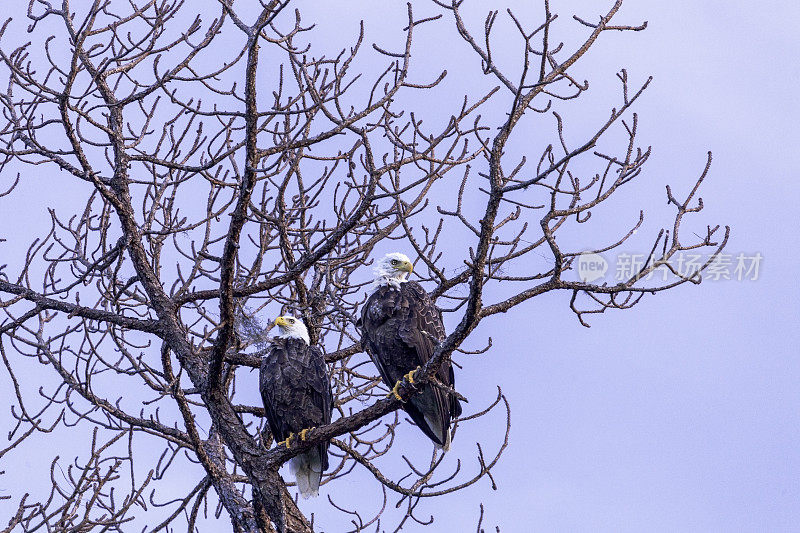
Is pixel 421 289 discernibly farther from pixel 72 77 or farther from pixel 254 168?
pixel 72 77

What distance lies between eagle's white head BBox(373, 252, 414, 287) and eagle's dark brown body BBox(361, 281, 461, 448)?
10cm

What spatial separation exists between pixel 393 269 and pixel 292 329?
0.94 metres

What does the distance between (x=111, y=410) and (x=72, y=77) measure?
7.06 ft

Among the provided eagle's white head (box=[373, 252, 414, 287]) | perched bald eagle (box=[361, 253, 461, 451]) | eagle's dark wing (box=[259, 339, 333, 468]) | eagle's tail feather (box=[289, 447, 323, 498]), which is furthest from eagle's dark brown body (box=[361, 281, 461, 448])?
eagle's tail feather (box=[289, 447, 323, 498])

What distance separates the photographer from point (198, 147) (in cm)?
667

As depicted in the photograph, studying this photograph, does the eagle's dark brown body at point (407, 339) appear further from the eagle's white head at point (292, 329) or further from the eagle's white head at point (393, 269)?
the eagle's white head at point (292, 329)

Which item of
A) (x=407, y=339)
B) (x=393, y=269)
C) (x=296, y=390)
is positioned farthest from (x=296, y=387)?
(x=393, y=269)

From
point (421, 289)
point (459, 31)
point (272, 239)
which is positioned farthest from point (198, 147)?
point (459, 31)

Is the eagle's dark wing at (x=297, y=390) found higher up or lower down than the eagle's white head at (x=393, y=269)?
lower down

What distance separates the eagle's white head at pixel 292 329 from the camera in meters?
7.11

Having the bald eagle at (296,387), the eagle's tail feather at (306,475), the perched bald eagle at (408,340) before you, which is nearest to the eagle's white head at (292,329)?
the bald eagle at (296,387)

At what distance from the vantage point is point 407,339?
6.48 meters

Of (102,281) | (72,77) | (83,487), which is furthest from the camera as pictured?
(102,281)

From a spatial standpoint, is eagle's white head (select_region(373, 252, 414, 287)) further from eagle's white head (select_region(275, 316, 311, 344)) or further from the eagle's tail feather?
the eagle's tail feather
